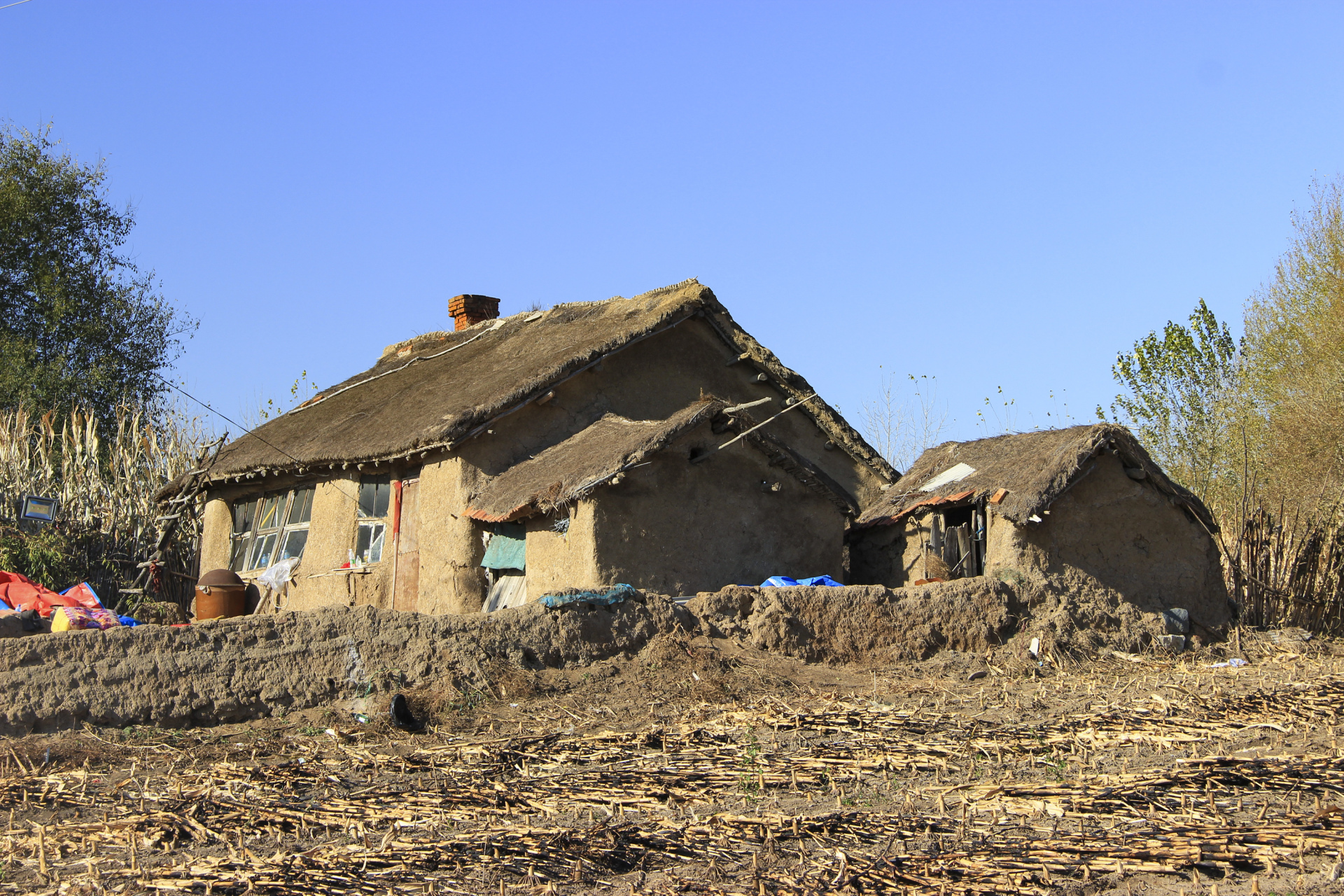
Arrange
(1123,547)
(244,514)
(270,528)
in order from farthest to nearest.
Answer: (244,514) → (270,528) → (1123,547)

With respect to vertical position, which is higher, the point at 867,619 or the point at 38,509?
the point at 38,509

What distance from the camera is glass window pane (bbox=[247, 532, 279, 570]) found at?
16.7 meters

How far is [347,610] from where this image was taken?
31.8 feet

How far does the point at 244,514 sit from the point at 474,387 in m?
4.85

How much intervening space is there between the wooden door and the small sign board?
7540 mm

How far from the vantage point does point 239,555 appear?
17531 mm

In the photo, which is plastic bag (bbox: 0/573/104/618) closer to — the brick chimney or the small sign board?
the small sign board

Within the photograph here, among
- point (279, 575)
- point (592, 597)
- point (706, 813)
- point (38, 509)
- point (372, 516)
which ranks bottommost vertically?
point (706, 813)

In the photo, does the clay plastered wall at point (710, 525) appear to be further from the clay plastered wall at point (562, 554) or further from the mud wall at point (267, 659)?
the mud wall at point (267, 659)

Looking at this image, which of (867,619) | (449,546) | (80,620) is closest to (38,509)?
(80,620)

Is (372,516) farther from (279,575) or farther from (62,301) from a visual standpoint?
(62,301)

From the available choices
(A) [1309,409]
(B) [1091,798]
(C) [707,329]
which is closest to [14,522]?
(C) [707,329]

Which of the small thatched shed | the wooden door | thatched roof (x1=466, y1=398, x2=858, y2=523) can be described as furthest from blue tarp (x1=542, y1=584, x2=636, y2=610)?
the wooden door

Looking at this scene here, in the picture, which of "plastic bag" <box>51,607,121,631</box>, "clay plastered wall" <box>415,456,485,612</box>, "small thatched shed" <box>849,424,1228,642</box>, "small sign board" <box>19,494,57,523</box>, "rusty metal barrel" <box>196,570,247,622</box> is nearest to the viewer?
"plastic bag" <box>51,607,121,631</box>
